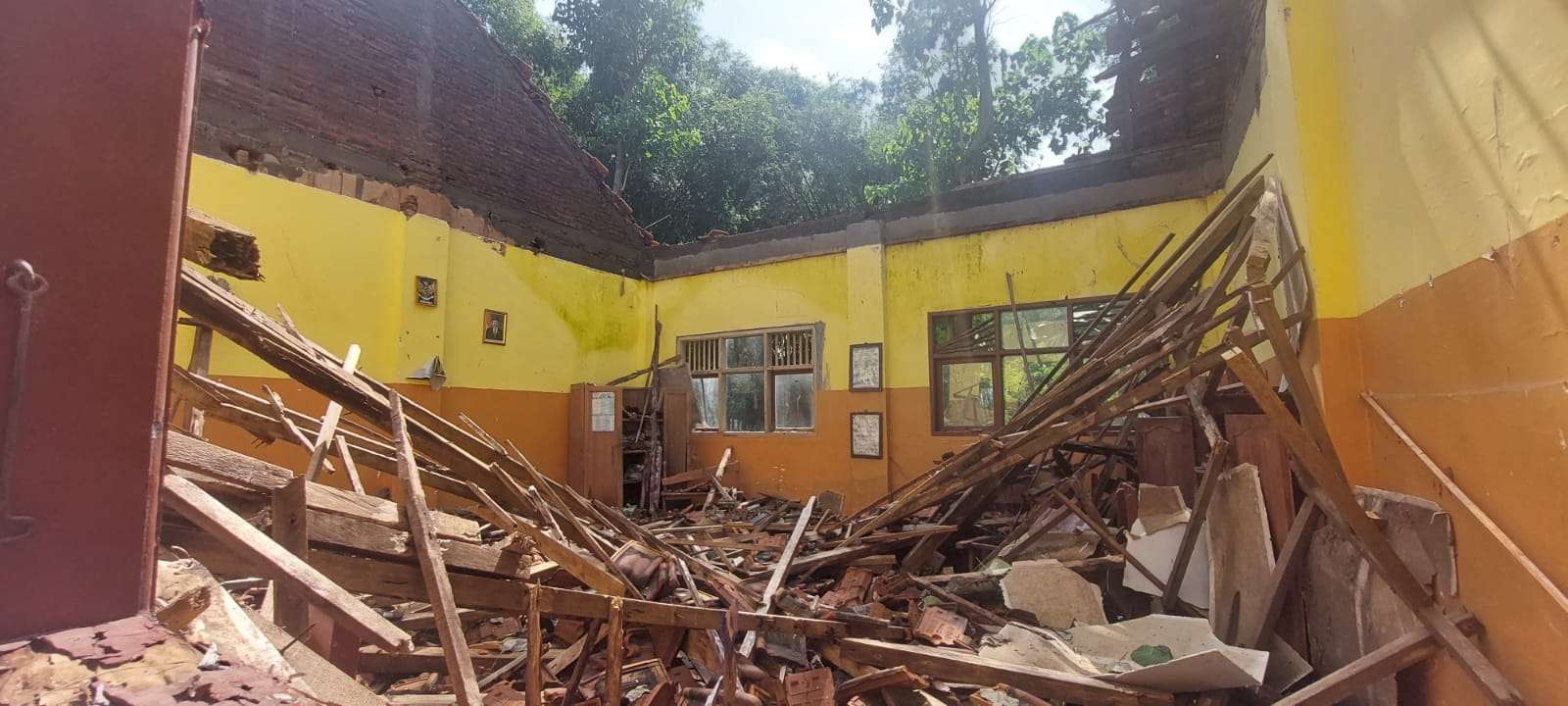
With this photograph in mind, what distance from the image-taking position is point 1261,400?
2.34 meters

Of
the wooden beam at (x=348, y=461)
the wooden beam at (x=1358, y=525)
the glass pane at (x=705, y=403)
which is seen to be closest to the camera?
the wooden beam at (x=1358, y=525)

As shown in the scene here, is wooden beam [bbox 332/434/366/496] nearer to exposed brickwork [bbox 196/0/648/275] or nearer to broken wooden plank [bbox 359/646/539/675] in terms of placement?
broken wooden plank [bbox 359/646/539/675]

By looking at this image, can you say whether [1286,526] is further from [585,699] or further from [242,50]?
[242,50]

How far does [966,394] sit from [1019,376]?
63 cm

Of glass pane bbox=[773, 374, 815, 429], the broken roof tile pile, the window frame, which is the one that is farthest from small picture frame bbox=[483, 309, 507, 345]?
the broken roof tile pile

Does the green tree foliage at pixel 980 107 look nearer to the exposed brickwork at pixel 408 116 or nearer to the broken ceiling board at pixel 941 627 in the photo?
the exposed brickwork at pixel 408 116

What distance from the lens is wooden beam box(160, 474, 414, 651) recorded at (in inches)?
61.8

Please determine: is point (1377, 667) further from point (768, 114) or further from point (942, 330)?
point (768, 114)

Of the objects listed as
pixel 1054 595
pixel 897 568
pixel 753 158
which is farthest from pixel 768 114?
pixel 1054 595

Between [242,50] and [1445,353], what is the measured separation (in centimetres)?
933

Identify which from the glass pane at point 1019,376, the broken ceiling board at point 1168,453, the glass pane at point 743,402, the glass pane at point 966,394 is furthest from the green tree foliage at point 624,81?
the broken ceiling board at point 1168,453

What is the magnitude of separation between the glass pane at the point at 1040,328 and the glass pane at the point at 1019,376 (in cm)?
14

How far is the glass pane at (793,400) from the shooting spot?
8.57m

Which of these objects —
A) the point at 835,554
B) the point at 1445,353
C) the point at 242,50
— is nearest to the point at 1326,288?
the point at 1445,353
